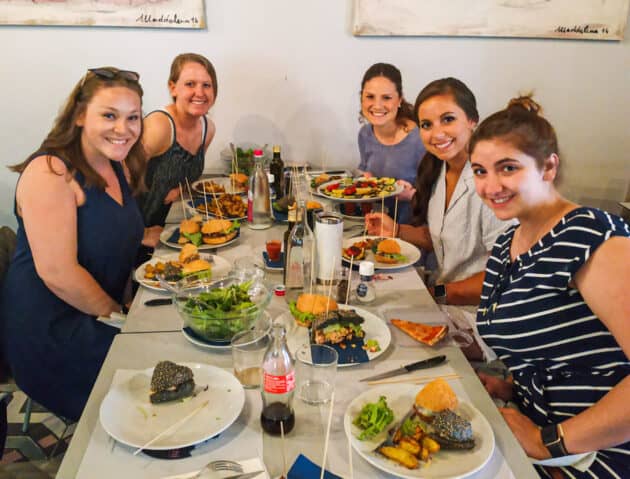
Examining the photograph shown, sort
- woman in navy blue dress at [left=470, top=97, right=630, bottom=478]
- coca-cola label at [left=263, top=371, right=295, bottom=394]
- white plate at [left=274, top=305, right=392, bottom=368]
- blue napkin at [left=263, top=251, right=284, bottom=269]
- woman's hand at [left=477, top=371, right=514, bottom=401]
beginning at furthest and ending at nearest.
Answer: blue napkin at [left=263, top=251, right=284, bottom=269]
woman's hand at [left=477, top=371, right=514, bottom=401]
white plate at [left=274, top=305, right=392, bottom=368]
woman in navy blue dress at [left=470, top=97, right=630, bottom=478]
coca-cola label at [left=263, top=371, right=295, bottom=394]

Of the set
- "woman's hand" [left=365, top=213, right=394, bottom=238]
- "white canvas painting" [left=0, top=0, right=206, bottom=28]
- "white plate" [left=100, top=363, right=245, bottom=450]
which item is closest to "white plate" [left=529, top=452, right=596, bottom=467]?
"white plate" [left=100, top=363, right=245, bottom=450]

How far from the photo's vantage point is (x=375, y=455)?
1.05 meters

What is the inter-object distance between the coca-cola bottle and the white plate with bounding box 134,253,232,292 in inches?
27.2

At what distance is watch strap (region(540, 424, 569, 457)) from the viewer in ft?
4.09

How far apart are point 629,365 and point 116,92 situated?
70.5 inches

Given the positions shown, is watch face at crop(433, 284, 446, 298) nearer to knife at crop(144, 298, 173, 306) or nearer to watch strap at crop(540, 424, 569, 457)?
watch strap at crop(540, 424, 569, 457)

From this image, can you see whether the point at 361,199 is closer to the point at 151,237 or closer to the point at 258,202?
the point at 258,202

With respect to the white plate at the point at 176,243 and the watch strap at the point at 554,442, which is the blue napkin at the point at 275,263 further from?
the watch strap at the point at 554,442

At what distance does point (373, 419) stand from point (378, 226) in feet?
4.15

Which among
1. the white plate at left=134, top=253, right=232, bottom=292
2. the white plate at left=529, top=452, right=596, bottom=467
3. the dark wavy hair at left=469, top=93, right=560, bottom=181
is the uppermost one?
the dark wavy hair at left=469, top=93, right=560, bottom=181

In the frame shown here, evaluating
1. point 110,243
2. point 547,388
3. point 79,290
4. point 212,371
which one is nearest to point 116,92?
point 110,243

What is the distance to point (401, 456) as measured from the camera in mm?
1029

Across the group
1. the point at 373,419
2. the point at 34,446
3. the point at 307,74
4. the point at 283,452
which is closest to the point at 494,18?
the point at 307,74

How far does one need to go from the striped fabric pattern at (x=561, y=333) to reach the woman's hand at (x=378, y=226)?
814mm
